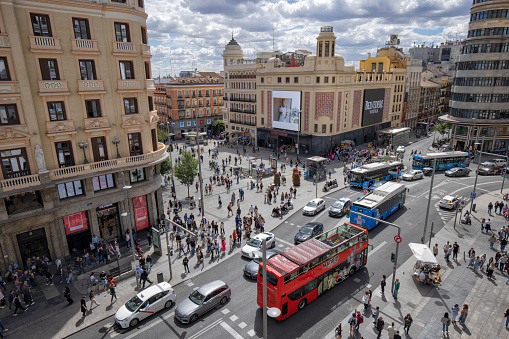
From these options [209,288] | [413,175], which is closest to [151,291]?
[209,288]

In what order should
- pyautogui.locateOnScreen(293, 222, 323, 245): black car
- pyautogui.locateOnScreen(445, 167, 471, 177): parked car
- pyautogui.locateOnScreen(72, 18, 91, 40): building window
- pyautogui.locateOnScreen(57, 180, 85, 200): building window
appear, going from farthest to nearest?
pyautogui.locateOnScreen(445, 167, 471, 177): parked car
pyautogui.locateOnScreen(293, 222, 323, 245): black car
pyautogui.locateOnScreen(57, 180, 85, 200): building window
pyautogui.locateOnScreen(72, 18, 91, 40): building window

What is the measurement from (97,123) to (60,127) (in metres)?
2.79

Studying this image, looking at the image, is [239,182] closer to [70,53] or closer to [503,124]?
[70,53]

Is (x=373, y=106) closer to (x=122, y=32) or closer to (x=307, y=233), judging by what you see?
(x=307, y=233)

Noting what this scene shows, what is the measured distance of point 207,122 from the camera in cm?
8994

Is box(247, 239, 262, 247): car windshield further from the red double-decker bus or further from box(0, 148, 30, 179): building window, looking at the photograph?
box(0, 148, 30, 179): building window

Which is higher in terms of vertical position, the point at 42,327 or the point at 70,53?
the point at 70,53

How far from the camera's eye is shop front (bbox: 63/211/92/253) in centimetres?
2702

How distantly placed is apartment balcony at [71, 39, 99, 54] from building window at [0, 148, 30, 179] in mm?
8842

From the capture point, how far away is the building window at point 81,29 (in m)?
25.2

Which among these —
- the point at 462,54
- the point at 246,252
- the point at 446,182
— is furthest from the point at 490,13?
the point at 246,252

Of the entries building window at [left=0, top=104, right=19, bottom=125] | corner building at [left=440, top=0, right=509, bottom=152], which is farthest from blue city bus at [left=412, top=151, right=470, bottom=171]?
building window at [left=0, top=104, right=19, bottom=125]

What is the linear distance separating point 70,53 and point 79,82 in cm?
227

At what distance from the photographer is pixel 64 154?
26.2m
